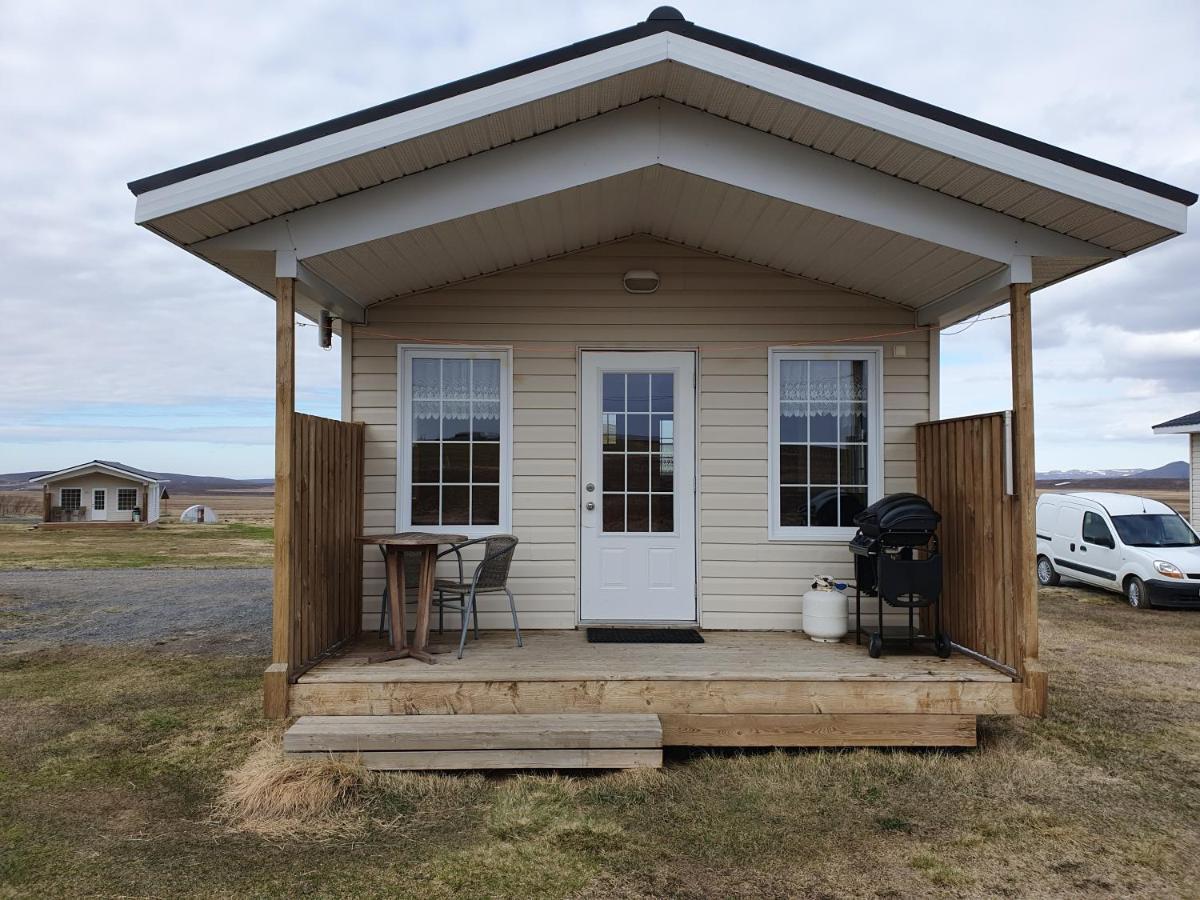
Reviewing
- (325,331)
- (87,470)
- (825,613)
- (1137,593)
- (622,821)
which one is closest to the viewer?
(622,821)

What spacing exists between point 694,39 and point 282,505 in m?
3.02

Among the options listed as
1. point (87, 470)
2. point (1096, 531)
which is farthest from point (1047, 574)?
point (87, 470)

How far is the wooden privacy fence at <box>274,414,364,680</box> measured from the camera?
4133 mm

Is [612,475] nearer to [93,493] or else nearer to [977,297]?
[977,297]

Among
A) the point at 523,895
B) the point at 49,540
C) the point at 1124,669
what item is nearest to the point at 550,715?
the point at 523,895

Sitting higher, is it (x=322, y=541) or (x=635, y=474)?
(x=635, y=474)

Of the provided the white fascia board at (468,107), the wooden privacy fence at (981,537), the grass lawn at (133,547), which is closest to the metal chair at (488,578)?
the white fascia board at (468,107)

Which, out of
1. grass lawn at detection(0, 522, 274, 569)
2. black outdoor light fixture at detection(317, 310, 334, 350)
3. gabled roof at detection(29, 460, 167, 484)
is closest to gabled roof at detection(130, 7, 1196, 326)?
black outdoor light fixture at detection(317, 310, 334, 350)

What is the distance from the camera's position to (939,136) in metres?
3.87

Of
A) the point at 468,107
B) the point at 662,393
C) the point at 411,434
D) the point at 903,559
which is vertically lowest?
the point at 903,559

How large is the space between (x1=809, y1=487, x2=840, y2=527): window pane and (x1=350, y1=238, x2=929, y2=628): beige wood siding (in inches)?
6.9

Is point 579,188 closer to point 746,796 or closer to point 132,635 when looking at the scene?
point 746,796

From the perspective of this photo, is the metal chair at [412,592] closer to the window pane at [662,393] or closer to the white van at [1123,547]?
the window pane at [662,393]

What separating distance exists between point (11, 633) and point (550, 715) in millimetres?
6311
